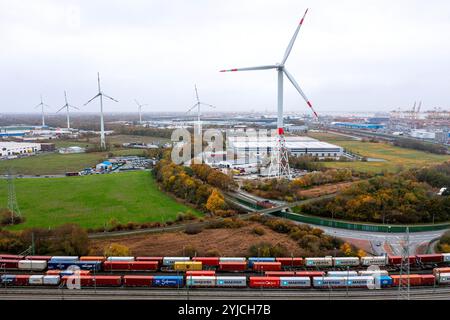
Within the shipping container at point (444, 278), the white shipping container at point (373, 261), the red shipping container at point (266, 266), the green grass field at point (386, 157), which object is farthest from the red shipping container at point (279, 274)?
the green grass field at point (386, 157)

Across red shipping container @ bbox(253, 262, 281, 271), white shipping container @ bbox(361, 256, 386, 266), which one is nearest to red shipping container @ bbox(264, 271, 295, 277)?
red shipping container @ bbox(253, 262, 281, 271)

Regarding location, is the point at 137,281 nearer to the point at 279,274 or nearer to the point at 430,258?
the point at 279,274

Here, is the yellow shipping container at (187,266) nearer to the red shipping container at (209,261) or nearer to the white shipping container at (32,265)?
the red shipping container at (209,261)

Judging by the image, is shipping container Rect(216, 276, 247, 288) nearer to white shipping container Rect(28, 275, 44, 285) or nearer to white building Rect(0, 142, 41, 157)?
white shipping container Rect(28, 275, 44, 285)

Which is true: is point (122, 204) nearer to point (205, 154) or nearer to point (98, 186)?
point (98, 186)
